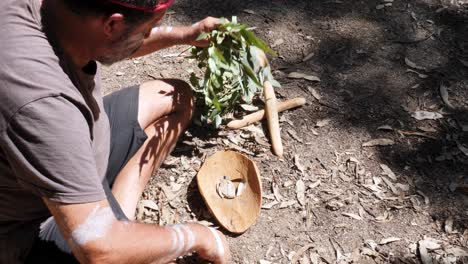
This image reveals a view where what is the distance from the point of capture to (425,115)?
9.14 feet

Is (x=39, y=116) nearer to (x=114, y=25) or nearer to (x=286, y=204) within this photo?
(x=114, y=25)

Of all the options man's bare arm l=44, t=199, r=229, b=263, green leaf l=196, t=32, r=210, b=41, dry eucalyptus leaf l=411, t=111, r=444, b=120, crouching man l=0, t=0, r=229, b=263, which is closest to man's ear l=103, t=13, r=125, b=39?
crouching man l=0, t=0, r=229, b=263

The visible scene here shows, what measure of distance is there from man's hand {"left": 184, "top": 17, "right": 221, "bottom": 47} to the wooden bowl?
54 cm

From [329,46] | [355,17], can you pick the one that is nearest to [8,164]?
[329,46]

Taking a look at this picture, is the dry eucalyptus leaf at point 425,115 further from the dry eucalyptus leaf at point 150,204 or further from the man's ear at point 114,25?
the man's ear at point 114,25

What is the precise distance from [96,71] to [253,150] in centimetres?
108

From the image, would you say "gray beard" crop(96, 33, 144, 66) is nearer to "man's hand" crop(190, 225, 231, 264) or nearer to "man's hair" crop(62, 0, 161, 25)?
"man's hair" crop(62, 0, 161, 25)

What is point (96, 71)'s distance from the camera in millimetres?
1786

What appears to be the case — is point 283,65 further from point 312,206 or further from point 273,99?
point 312,206

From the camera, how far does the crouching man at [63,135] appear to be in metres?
1.37

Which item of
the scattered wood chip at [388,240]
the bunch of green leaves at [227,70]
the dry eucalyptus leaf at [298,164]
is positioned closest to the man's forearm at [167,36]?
the bunch of green leaves at [227,70]

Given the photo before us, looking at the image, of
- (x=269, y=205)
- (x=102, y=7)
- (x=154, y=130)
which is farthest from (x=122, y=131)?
(x=102, y=7)

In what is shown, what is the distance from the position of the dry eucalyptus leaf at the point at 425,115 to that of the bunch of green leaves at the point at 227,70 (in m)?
0.83

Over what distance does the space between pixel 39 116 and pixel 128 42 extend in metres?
0.36
